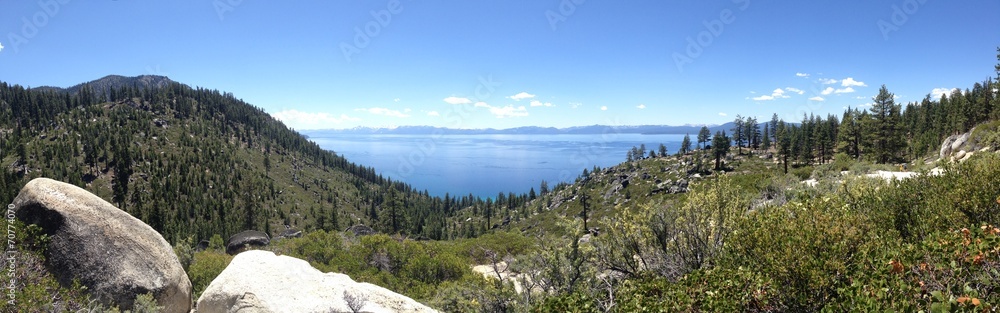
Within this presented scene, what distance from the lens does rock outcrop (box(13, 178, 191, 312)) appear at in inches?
570

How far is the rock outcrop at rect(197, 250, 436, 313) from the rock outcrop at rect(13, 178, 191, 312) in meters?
3.88

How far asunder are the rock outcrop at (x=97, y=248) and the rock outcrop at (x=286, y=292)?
12.7 ft

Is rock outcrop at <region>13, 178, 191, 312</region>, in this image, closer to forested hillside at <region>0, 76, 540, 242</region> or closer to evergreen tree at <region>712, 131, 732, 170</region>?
forested hillside at <region>0, 76, 540, 242</region>

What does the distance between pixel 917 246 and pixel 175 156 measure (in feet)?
725

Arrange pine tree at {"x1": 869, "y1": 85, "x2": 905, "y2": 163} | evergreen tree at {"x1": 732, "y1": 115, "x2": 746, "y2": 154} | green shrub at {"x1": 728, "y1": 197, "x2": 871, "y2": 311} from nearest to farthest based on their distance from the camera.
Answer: green shrub at {"x1": 728, "y1": 197, "x2": 871, "y2": 311} < pine tree at {"x1": 869, "y1": 85, "x2": 905, "y2": 163} < evergreen tree at {"x1": 732, "y1": 115, "x2": 746, "y2": 154}

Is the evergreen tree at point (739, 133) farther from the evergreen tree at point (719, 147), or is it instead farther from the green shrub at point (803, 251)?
the green shrub at point (803, 251)

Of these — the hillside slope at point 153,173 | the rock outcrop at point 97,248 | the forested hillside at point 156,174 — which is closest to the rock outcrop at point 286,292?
the rock outcrop at point 97,248

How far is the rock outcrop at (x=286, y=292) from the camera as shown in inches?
484

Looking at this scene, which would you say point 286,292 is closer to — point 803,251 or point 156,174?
point 803,251

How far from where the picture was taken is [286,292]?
503 inches

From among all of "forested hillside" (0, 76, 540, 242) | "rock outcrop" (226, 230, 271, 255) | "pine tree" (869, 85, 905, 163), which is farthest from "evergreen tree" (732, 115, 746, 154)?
"rock outcrop" (226, 230, 271, 255)

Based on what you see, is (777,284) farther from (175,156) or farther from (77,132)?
(77,132)

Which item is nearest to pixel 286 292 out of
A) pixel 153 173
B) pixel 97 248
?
pixel 97 248

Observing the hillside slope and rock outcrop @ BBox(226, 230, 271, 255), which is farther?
the hillside slope
